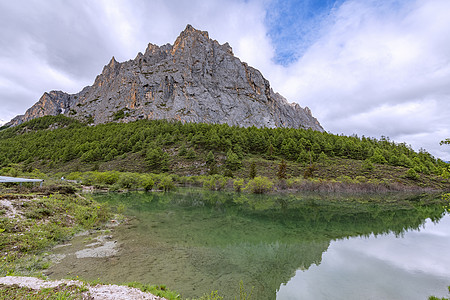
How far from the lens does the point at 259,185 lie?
4525 centimetres

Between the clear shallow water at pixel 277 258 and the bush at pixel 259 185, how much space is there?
76.7 feet

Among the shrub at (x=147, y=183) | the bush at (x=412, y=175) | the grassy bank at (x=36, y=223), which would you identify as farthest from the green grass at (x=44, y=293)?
the bush at (x=412, y=175)

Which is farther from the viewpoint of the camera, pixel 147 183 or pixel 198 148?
pixel 198 148

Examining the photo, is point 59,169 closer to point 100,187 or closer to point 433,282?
point 100,187

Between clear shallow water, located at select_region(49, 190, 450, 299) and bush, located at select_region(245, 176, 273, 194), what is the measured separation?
2338cm

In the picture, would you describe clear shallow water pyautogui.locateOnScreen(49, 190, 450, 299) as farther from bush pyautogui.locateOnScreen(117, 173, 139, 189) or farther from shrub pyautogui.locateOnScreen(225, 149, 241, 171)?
shrub pyautogui.locateOnScreen(225, 149, 241, 171)

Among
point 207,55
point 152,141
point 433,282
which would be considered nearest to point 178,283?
point 433,282

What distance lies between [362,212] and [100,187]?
1889 inches

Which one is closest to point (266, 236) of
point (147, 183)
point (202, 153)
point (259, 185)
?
point (259, 185)

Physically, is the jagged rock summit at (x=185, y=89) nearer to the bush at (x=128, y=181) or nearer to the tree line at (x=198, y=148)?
the tree line at (x=198, y=148)

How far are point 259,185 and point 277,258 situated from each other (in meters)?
33.7

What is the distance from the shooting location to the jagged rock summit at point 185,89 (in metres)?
138

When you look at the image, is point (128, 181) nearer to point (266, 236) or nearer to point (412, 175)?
point (266, 236)

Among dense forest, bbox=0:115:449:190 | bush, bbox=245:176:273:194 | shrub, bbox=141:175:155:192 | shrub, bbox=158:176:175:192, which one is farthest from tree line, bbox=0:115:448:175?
bush, bbox=245:176:273:194
